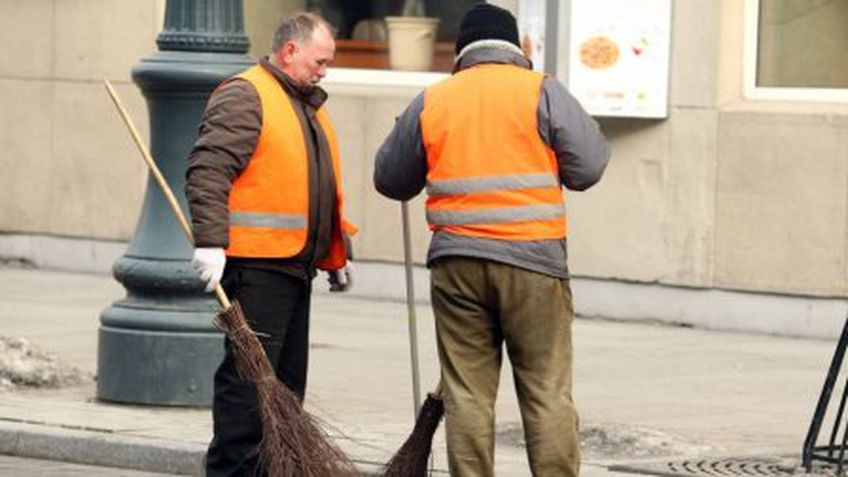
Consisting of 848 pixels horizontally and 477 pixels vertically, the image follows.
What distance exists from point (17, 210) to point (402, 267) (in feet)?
12.0

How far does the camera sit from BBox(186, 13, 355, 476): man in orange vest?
8594 millimetres

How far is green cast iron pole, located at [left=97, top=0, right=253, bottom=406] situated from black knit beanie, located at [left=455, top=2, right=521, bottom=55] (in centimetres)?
320

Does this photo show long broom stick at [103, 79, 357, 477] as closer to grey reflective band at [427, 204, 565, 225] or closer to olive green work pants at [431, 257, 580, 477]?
olive green work pants at [431, 257, 580, 477]

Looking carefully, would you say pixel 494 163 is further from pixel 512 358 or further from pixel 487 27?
pixel 512 358

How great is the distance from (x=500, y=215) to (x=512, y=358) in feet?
1.70

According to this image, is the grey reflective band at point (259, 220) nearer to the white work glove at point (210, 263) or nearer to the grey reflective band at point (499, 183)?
the white work glove at point (210, 263)

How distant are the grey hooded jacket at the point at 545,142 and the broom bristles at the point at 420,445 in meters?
0.64

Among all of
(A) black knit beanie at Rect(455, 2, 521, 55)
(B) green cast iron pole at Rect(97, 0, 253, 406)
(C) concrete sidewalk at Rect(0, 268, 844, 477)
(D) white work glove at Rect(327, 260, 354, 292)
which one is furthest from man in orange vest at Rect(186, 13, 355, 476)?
(B) green cast iron pole at Rect(97, 0, 253, 406)

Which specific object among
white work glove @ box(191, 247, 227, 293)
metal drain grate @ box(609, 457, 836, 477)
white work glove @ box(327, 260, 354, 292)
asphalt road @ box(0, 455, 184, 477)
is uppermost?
white work glove @ box(191, 247, 227, 293)

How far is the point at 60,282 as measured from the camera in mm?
17484

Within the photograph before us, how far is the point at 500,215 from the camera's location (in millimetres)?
8172

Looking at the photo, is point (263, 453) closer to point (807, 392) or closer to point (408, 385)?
point (408, 385)

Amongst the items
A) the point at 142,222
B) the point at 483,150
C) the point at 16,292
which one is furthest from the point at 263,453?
the point at 16,292

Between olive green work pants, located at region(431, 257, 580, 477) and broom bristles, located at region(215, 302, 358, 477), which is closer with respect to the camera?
olive green work pants, located at region(431, 257, 580, 477)
